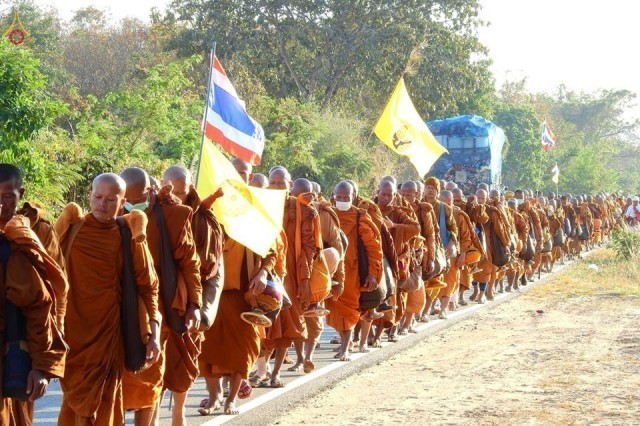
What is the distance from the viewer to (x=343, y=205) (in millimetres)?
11070

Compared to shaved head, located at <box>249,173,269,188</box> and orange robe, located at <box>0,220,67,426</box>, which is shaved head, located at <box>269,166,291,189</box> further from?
orange robe, located at <box>0,220,67,426</box>

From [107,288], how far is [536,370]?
5.74 m

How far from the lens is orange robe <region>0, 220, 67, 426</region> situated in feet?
16.3

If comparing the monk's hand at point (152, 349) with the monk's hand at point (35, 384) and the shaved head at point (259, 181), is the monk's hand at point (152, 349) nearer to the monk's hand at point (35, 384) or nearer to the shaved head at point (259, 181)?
the monk's hand at point (35, 384)

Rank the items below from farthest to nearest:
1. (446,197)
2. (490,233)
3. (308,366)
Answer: (490,233), (446,197), (308,366)

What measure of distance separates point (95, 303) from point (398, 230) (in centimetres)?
644

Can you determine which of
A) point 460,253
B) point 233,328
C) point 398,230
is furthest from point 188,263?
point 460,253

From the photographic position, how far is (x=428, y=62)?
35.1 metres

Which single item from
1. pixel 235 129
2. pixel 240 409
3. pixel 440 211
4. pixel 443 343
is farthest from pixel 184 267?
pixel 440 211

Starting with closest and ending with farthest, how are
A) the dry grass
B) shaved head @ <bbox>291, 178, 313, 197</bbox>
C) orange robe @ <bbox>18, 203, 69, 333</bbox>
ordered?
orange robe @ <bbox>18, 203, 69, 333</bbox>, shaved head @ <bbox>291, 178, 313, 197</bbox>, the dry grass

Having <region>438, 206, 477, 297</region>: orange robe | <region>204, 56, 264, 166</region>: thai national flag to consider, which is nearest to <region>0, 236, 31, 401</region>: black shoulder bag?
<region>204, 56, 264, 166</region>: thai national flag

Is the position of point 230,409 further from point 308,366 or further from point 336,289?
point 336,289

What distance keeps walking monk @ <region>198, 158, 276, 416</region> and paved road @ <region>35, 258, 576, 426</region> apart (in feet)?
0.69

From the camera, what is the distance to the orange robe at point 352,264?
11.0 m
